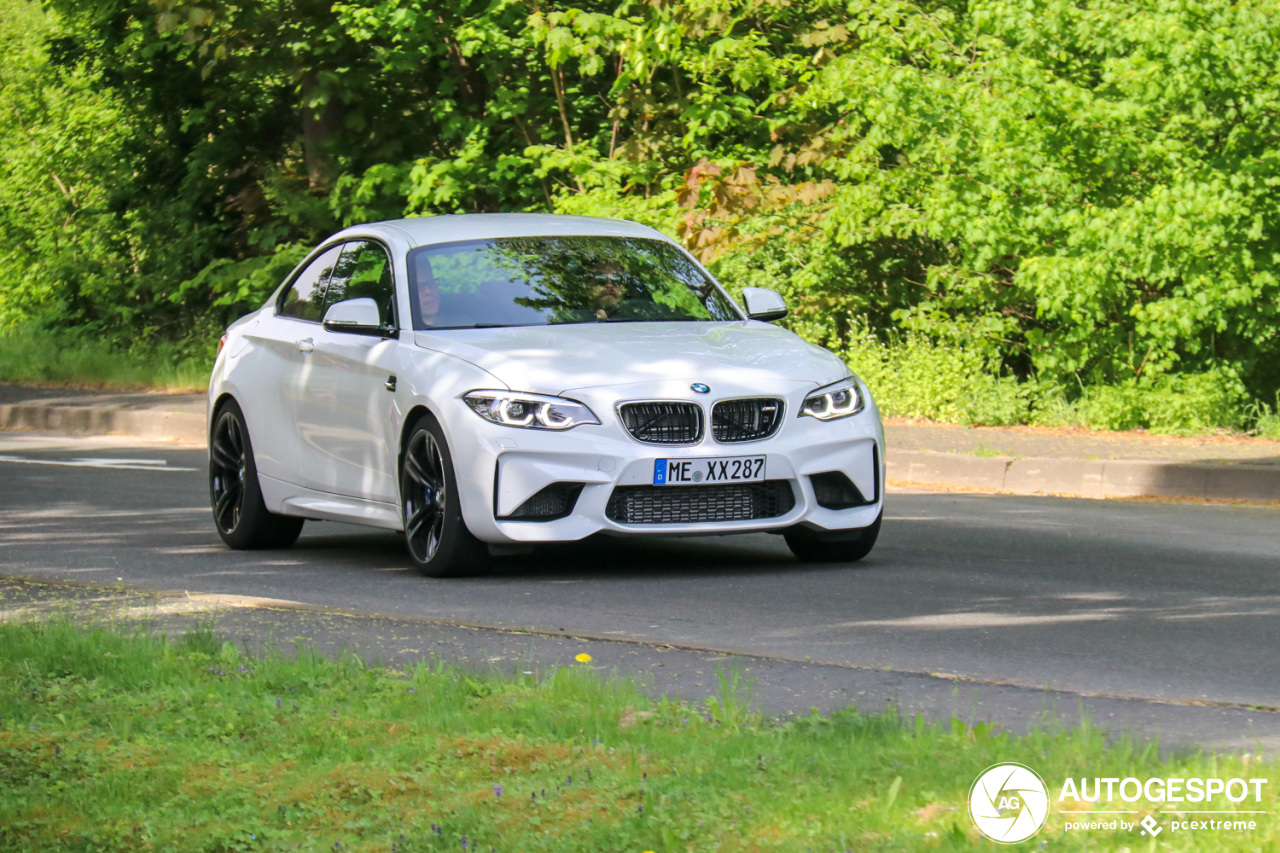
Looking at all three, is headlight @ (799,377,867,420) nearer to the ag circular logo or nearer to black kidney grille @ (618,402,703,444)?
black kidney grille @ (618,402,703,444)

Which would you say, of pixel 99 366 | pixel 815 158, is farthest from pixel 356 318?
pixel 99 366

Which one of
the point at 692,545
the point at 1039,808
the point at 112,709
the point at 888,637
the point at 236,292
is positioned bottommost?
the point at 236,292

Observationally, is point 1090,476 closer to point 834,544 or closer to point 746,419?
point 834,544

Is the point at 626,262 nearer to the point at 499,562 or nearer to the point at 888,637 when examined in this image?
the point at 499,562

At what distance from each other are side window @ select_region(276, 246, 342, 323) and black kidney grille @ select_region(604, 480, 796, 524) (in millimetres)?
2408

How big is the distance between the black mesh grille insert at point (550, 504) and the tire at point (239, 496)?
7.40 ft

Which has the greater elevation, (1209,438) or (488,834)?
(488,834)

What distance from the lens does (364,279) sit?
30.0 feet

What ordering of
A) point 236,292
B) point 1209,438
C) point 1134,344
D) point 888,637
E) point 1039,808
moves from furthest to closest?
1. point 236,292
2. point 1134,344
3. point 1209,438
4. point 888,637
5. point 1039,808

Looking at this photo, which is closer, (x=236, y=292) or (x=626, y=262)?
(x=626, y=262)

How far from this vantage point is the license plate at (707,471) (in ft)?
25.2

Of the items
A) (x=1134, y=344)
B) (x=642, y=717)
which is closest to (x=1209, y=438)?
(x=1134, y=344)

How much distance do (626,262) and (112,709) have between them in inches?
182

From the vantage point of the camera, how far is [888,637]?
6.53 meters
